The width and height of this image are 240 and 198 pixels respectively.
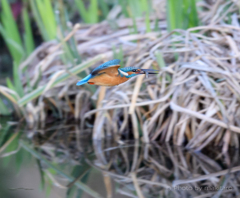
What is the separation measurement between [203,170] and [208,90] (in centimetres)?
30

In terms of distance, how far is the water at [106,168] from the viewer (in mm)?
763

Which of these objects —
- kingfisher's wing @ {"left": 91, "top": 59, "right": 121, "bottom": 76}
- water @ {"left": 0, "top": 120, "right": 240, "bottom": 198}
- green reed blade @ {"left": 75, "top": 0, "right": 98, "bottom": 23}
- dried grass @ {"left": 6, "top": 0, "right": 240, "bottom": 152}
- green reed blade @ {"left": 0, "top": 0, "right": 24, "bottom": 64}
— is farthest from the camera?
green reed blade @ {"left": 75, "top": 0, "right": 98, "bottom": 23}

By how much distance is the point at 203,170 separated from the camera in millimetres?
893

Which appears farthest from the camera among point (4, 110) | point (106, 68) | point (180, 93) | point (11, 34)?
point (11, 34)

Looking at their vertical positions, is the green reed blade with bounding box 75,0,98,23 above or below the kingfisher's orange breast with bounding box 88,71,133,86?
below

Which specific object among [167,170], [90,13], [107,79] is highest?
[107,79]

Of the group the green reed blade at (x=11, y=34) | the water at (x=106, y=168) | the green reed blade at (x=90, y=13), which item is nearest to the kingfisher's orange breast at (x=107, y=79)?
the water at (x=106, y=168)

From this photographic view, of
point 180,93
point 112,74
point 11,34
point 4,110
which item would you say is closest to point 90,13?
point 11,34

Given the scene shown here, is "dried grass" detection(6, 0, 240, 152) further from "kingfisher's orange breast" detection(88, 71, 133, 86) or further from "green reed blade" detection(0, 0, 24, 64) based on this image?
"kingfisher's orange breast" detection(88, 71, 133, 86)

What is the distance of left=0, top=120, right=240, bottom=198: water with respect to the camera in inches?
30.0

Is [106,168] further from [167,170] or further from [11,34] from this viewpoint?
[11,34]

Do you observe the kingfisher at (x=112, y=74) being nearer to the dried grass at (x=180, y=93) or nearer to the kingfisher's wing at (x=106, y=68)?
the kingfisher's wing at (x=106, y=68)

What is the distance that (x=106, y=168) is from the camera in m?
0.93

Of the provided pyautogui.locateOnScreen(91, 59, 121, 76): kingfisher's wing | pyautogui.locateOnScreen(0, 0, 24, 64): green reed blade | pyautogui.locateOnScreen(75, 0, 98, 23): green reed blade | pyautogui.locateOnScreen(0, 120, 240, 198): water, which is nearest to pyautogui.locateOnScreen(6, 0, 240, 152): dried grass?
pyautogui.locateOnScreen(0, 120, 240, 198): water
